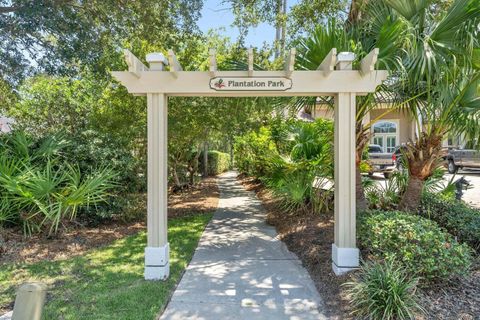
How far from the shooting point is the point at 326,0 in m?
7.29

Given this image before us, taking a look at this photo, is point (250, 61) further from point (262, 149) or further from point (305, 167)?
point (262, 149)

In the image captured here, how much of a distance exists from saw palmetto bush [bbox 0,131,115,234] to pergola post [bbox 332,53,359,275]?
14.3 ft

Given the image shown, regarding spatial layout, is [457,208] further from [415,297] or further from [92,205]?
[92,205]

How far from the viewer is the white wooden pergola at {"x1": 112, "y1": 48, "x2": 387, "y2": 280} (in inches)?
167

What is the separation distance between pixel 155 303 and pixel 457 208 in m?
5.27

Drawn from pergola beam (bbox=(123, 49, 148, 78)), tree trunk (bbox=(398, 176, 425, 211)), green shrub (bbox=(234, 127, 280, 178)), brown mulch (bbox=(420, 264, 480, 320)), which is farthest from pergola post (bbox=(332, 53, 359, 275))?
green shrub (bbox=(234, 127, 280, 178))

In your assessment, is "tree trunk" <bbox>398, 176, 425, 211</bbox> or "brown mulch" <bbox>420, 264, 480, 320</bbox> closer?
"brown mulch" <bbox>420, 264, 480, 320</bbox>

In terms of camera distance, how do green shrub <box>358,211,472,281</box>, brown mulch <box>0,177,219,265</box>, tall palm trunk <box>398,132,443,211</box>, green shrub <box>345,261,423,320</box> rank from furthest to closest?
1. tall palm trunk <box>398,132,443,211</box>
2. brown mulch <box>0,177,219,265</box>
3. green shrub <box>358,211,472,281</box>
4. green shrub <box>345,261,423,320</box>

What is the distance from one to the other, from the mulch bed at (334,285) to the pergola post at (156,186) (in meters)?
2.09

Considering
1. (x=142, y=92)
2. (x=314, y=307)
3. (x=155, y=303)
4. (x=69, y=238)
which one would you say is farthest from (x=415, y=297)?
(x=69, y=238)

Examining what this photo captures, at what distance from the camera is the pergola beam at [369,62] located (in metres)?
3.86

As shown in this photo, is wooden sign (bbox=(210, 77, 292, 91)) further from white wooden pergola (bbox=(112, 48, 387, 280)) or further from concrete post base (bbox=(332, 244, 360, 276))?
concrete post base (bbox=(332, 244, 360, 276))

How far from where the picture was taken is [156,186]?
14.1ft

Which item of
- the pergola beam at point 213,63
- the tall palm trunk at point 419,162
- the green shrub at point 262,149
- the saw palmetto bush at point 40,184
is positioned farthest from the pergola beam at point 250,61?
the green shrub at point 262,149
